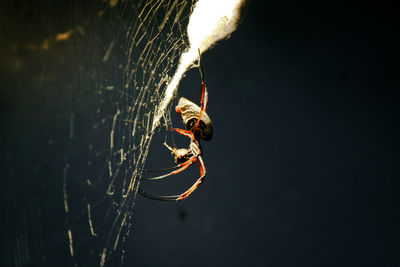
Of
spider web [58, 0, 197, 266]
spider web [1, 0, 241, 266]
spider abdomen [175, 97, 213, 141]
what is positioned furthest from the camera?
spider abdomen [175, 97, 213, 141]

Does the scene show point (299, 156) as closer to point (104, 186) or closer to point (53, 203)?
point (104, 186)

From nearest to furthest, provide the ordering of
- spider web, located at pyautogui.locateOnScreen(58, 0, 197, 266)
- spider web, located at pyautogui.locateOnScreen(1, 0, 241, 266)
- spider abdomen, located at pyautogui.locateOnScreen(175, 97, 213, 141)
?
spider web, located at pyautogui.locateOnScreen(1, 0, 241, 266)
spider web, located at pyautogui.locateOnScreen(58, 0, 197, 266)
spider abdomen, located at pyautogui.locateOnScreen(175, 97, 213, 141)

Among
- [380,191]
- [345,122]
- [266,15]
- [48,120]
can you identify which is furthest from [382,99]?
[48,120]

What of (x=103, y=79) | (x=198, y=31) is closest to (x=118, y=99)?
(x=103, y=79)

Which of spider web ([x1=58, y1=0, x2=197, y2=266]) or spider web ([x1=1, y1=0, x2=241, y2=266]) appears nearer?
spider web ([x1=1, y1=0, x2=241, y2=266])

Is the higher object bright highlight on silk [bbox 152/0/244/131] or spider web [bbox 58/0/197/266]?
bright highlight on silk [bbox 152/0/244/131]

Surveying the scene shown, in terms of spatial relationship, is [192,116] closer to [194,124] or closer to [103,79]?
[194,124]
